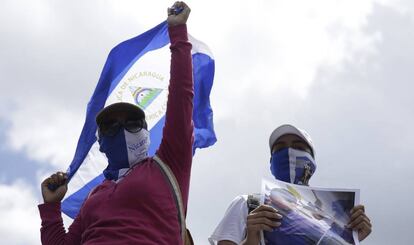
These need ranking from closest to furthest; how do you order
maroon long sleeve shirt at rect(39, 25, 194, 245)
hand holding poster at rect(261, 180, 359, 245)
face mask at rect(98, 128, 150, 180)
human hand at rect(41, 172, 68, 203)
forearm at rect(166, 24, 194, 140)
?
hand holding poster at rect(261, 180, 359, 245)
maroon long sleeve shirt at rect(39, 25, 194, 245)
forearm at rect(166, 24, 194, 140)
face mask at rect(98, 128, 150, 180)
human hand at rect(41, 172, 68, 203)

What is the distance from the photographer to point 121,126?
4.66 meters

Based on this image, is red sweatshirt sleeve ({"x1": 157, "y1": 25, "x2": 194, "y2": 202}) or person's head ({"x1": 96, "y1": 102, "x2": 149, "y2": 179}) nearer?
red sweatshirt sleeve ({"x1": 157, "y1": 25, "x2": 194, "y2": 202})

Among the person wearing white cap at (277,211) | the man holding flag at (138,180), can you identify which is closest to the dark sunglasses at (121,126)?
the man holding flag at (138,180)

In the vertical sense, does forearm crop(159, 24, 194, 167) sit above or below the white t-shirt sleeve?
above

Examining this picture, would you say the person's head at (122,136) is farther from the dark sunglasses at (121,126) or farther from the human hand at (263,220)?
the human hand at (263,220)

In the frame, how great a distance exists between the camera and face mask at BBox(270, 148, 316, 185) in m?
4.67

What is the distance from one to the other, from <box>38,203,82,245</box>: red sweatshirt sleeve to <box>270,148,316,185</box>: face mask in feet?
5.74

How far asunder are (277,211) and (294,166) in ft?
3.18

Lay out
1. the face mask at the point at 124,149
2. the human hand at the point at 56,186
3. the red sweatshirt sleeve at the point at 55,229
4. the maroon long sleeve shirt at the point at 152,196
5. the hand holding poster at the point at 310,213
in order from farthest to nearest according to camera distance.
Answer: the human hand at the point at 56,186 → the face mask at the point at 124,149 → the red sweatshirt sleeve at the point at 55,229 → the maroon long sleeve shirt at the point at 152,196 → the hand holding poster at the point at 310,213

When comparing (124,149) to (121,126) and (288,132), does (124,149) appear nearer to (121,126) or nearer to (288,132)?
(121,126)

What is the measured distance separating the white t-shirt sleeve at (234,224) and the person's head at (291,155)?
A: 1.60 ft

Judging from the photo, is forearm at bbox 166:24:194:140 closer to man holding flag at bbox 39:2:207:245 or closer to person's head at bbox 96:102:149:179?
man holding flag at bbox 39:2:207:245

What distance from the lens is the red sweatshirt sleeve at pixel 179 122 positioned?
4.23m

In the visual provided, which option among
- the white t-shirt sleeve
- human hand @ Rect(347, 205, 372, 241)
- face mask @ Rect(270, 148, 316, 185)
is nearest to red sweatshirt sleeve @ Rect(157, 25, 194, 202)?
the white t-shirt sleeve
